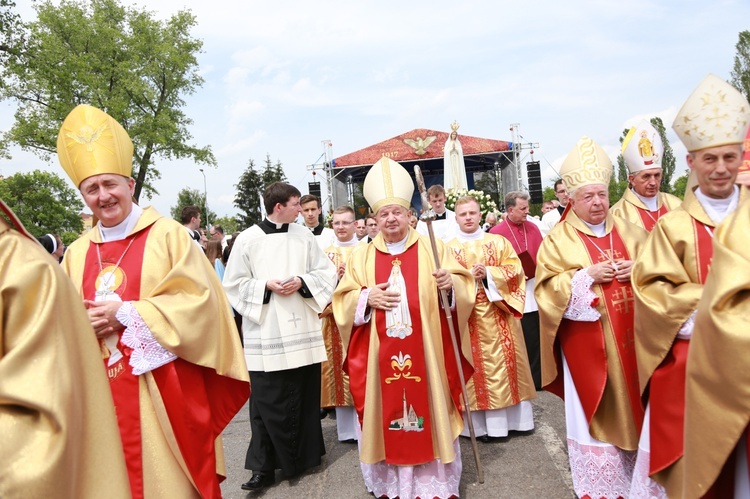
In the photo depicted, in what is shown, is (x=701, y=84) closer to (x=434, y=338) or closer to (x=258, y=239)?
(x=434, y=338)

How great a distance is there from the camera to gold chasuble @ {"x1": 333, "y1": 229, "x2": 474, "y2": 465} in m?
4.05

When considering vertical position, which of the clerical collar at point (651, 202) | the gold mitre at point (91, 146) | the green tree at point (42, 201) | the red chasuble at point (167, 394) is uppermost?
the green tree at point (42, 201)

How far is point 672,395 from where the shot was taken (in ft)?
9.64

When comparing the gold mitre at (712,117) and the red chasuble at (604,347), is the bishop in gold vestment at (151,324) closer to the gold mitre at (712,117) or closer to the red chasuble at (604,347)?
the red chasuble at (604,347)

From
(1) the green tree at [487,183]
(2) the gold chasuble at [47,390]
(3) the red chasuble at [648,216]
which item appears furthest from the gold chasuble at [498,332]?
(1) the green tree at [487,183]

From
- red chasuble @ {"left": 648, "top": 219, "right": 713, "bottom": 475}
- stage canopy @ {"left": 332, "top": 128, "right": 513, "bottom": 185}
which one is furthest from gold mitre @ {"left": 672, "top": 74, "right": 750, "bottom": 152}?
stage canopy @ {"left": 332, "top": 128, "right": 513, "bottom": 185}

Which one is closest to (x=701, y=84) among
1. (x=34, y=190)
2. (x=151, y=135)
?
(x=151, y=135)

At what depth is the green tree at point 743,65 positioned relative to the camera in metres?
39.8

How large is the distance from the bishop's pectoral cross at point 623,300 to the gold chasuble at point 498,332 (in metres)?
1.78

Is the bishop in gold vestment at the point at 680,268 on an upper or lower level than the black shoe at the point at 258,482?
upper

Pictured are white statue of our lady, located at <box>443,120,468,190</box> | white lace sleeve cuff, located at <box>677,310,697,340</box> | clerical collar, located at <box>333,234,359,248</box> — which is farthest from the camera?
white statue of our lady, located at <box>443,120,468,190</box>

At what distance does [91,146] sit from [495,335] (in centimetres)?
398

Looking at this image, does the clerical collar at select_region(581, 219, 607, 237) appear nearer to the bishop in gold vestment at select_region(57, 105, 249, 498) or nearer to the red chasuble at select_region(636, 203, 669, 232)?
the red chasuble at select_region(636, 203, 669, 232)

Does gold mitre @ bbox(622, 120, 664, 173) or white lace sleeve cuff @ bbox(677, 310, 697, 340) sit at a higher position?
gold mitre @ bbox(622, 120, 664, 173)
